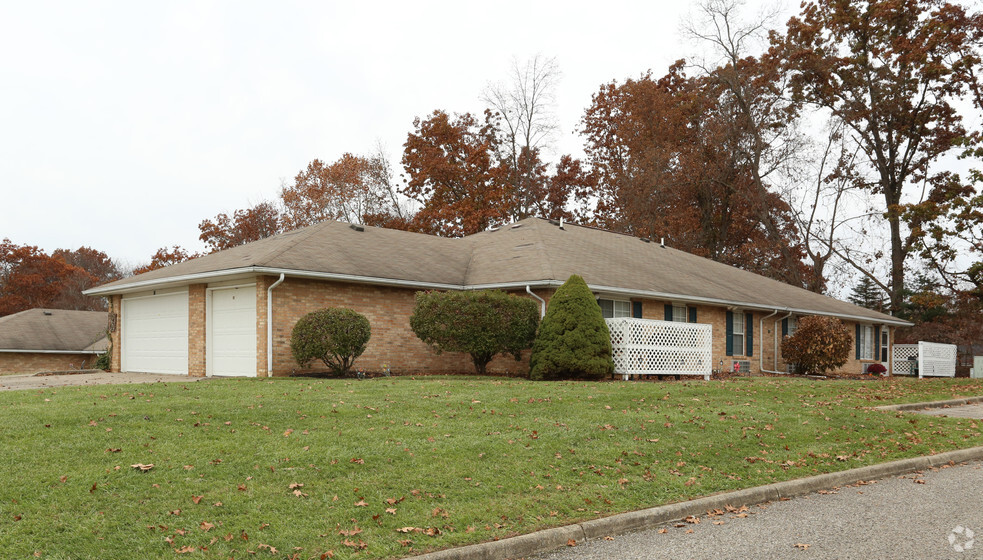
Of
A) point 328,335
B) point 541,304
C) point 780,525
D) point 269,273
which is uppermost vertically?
point 269,273

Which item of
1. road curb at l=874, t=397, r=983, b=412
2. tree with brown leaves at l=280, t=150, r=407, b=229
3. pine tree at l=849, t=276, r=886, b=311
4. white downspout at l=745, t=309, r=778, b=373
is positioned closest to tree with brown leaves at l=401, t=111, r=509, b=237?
tree with brown leaves at l=280, t=150, r=407, b=229

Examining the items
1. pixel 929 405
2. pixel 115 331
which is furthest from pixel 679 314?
pixel 115 331

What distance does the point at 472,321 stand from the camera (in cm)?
1734

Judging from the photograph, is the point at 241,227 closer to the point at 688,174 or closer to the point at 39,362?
the point at 39,362

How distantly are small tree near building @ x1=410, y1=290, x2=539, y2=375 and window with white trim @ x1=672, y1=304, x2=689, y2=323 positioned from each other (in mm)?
6430

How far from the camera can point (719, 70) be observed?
37.2 meters

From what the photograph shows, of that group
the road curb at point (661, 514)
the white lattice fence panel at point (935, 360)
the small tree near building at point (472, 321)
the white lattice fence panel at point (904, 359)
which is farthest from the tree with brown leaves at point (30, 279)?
the road curb at point (661, 514)

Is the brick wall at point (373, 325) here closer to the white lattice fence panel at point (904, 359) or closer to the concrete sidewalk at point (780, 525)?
the concrete sidewalk at point (780, 525)

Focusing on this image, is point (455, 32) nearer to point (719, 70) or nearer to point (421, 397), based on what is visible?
point (421, 397)

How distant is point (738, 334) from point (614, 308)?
6.00 metres

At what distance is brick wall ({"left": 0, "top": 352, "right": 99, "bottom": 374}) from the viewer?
35062 millimetres

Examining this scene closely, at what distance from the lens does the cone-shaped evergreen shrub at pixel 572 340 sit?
1673 centimetres

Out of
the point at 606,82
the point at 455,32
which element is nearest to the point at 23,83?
the point at 455,32

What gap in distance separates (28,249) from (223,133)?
32.9 meters
